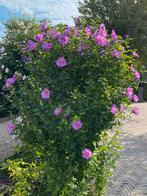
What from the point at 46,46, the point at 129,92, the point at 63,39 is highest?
the point at 63,39

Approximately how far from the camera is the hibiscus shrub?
471 centimetres

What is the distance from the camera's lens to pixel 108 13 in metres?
25.6

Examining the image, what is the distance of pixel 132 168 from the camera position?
784 centimetres

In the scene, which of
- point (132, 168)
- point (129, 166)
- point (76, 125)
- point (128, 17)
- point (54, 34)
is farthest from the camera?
point (128, 17)

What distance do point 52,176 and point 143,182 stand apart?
2656 mm

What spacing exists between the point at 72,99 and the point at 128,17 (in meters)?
21.1

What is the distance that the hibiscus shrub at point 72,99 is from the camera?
471cm

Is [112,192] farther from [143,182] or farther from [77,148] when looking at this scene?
[77,148]

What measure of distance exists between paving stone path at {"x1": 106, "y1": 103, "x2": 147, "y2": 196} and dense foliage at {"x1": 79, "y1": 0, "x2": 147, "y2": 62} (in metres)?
13.8

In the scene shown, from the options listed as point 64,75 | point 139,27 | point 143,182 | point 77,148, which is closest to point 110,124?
point 77,148

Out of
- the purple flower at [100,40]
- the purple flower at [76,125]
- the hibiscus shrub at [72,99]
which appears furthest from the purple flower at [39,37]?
the purple flower at [76,125]

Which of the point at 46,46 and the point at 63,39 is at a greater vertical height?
the point at 63,39

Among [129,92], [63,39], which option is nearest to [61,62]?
[63,39]

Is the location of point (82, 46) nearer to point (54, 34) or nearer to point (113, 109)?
point (54, 34)
